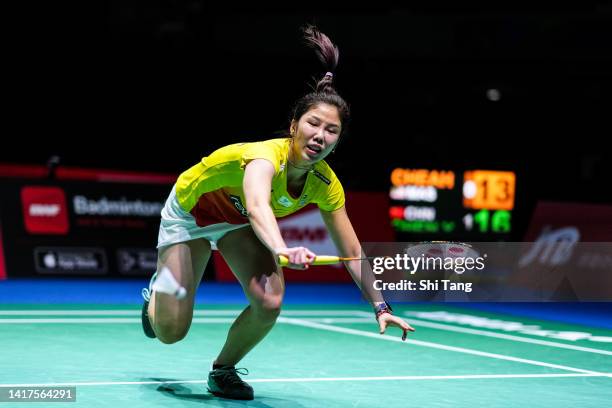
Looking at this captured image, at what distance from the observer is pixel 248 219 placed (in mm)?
5723

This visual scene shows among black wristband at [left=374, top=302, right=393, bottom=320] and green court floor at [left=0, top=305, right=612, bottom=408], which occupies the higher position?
black wristband at [left=374, top=302, right=393, bottom=320]

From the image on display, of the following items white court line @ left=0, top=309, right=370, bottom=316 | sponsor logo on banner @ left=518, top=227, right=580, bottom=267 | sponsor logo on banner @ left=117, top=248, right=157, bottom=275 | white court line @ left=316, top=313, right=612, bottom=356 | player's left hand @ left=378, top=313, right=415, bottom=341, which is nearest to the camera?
player's left hand @ left=378, top=313, right=415, bottom=341

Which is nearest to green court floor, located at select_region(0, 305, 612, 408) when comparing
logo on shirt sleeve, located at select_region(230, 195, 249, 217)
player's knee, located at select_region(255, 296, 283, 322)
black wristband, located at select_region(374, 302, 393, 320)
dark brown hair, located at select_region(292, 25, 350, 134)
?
player's knee, located at select_region(255, 296, 283, 322)

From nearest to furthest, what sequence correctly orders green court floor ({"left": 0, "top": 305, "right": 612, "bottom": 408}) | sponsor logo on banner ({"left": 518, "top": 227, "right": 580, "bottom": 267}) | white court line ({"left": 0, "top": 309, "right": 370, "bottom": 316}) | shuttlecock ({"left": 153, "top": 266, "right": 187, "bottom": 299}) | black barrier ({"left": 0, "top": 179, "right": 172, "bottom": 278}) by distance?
shuttlecock ({"left": 153, "top": 266, "right": 187, "bottom": 299})
green court floor ({"left": 0, "top": 305, "right": 612, "bottom": 408})
white court line ({"left": 0, "top": 309, "right": 370, "bottom": 316})
sponsor logo on banner ({"left": 518, "top": 227, "right": 580, "bottom": 267})
black barrier ({"left": 0, "top": 179, "right": 172, "bottom": 278})

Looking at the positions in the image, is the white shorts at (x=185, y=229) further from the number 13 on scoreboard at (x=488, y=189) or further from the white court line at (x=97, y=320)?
the number 13 on scoreboard at (x=488, y=189)

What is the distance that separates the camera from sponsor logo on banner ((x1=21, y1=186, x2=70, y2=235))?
527 inches

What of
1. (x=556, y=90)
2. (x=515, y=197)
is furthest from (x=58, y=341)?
(x=556, y=90)

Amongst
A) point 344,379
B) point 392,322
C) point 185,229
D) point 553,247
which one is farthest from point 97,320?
point 553,247

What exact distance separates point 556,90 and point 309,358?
15.6 meters

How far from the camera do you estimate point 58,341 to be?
26.2 feet

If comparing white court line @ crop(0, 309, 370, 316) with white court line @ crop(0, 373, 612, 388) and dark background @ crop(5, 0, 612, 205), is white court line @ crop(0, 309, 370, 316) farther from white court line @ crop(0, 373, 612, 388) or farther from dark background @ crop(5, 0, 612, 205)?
dark background @ crop(5, 0, 612, 205)

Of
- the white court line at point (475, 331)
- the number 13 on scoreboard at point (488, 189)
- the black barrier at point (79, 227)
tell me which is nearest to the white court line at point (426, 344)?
the white court line at point (475, 331)

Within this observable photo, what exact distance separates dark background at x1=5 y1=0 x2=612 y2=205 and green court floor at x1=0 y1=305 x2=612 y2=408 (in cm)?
929

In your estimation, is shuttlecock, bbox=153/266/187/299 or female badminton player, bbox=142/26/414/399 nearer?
female badminton player, bbox=142/26/414/399
